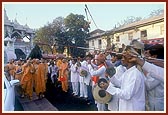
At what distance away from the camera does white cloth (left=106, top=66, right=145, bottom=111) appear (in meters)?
3.59

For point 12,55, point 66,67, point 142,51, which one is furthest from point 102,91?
point 66,67

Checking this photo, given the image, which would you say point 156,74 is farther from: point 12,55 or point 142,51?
point 12,55

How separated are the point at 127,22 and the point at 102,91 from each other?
1.82 metres

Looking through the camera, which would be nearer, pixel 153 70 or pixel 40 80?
pixel 153 70

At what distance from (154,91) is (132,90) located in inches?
19.8

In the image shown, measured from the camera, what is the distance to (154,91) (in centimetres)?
395

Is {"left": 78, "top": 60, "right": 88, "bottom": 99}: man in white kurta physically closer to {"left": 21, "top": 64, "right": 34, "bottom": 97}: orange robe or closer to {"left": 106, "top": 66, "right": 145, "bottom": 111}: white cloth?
{"left": 21, "top": 64, "right": 34, "bottom": 97}: orange robe

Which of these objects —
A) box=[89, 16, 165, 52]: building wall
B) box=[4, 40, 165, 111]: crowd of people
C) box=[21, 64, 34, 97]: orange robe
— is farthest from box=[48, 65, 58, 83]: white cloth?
box=[89, 16, 165, 52]: building wall

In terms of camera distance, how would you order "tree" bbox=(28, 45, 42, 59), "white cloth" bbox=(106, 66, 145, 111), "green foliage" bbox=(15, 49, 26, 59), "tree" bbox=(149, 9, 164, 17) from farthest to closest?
"green foliage" bbox=(15, 49, 26, 59) < "tree" bbox=(28, 45, 42, 59) < "tree" bbox=(149, 9, 164, 17) < "white cloth" bbox=(106, 66, 145, 111)

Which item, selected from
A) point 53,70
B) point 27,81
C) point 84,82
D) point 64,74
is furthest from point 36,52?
point 53,70

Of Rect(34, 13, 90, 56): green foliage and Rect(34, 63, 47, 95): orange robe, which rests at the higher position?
Rect(34, 13, 90, 56): green foliage

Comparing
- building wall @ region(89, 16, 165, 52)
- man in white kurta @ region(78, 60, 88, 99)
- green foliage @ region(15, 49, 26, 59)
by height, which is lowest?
man in white kurta @ region(78, 60, 88, 99)

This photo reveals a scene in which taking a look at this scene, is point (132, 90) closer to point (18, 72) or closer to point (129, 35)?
point (129, 35)

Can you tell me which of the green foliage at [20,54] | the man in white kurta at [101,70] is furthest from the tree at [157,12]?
the green foliage at [20,54]
